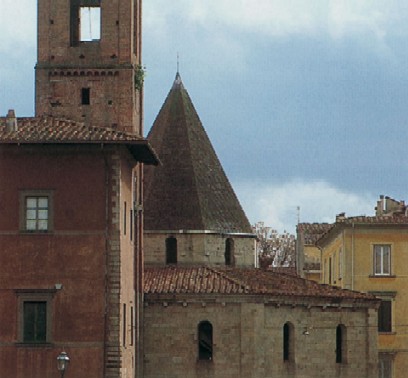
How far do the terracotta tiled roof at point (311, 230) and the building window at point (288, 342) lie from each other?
3534 centimetres

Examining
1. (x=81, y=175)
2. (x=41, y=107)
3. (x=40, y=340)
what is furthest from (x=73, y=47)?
(x=40, y=340)

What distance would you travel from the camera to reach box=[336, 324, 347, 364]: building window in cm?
6469

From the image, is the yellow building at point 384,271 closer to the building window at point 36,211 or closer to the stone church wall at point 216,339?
the stone church wall at point 216,339

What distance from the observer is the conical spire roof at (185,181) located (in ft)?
224

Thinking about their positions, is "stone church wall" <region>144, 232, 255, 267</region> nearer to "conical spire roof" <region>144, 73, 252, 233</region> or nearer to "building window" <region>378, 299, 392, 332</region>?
"conical spire roof" <region>144, 73, 252, 233</region>

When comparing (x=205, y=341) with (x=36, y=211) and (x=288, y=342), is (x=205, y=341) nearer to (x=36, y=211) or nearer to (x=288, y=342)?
(x=288, y=342)

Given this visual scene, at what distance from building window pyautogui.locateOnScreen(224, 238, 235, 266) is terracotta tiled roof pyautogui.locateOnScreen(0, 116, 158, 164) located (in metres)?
14.4

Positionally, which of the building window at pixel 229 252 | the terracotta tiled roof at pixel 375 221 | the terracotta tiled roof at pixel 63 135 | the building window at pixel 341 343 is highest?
the terracotta tiled roof at pixel 63 135

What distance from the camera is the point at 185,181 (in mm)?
69625

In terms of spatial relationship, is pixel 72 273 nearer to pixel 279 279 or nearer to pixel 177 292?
pixel 177 292

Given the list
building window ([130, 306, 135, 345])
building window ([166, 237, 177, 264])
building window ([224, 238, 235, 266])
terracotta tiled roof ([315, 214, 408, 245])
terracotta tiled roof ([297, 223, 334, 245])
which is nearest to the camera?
building window ([130, 306, 135, 345])

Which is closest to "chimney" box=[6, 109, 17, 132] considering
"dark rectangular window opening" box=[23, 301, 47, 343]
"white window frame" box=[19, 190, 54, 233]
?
"white window frame" box=[19, 190, 54, 233]

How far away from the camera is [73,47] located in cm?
6069

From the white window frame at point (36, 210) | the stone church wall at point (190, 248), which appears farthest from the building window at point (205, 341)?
the white window frame at point (36, 210)
